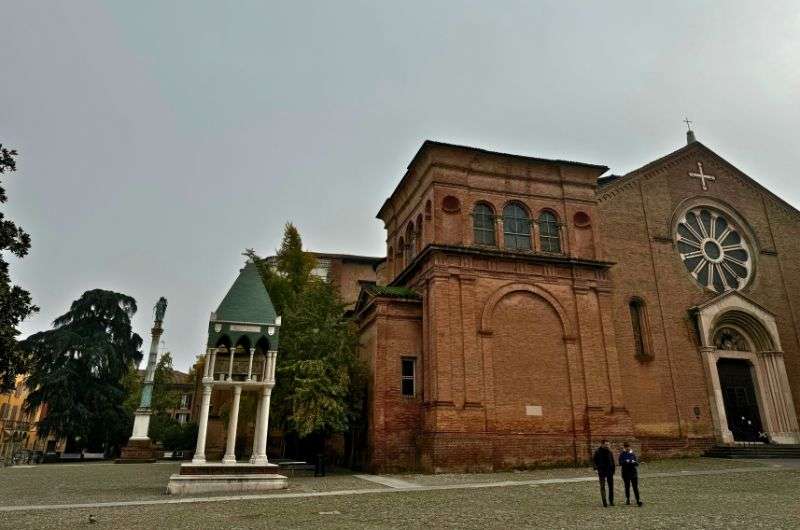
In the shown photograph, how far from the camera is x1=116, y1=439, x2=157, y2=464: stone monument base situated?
33.6 m

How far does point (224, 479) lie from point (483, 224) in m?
14.0

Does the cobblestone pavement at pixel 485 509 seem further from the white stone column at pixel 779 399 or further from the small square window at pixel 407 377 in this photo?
the white stone column at pixel 779 399

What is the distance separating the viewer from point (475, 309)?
20.7 metres

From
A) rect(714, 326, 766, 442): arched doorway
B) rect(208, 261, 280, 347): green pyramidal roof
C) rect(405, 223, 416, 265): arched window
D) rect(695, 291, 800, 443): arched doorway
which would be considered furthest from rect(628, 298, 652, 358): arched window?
rect(208, 261, 280, 347): green pyramidal roof

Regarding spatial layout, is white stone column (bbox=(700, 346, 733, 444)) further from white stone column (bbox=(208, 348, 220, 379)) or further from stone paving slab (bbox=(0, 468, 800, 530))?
white stone column (bbox=(208, 348, 220, 379))

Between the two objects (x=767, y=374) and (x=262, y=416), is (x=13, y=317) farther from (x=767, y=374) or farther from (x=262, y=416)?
(x=767, y=374)

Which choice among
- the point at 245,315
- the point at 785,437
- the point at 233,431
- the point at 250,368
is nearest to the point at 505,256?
the point at 245,315

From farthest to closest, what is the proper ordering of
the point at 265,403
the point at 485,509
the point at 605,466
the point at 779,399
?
the point at 779,399
the point at 265,403
the point at 605,466
the point at 485,509

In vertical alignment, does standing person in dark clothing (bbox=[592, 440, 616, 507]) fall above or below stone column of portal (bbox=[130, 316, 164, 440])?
below

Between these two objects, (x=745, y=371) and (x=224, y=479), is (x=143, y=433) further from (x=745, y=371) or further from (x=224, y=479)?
(x=745, y=371)

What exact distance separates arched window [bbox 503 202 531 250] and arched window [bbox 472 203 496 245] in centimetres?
64

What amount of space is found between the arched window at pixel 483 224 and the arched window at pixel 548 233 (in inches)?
89.6

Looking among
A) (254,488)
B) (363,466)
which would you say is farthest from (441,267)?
(254,488)

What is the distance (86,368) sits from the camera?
36.5m
